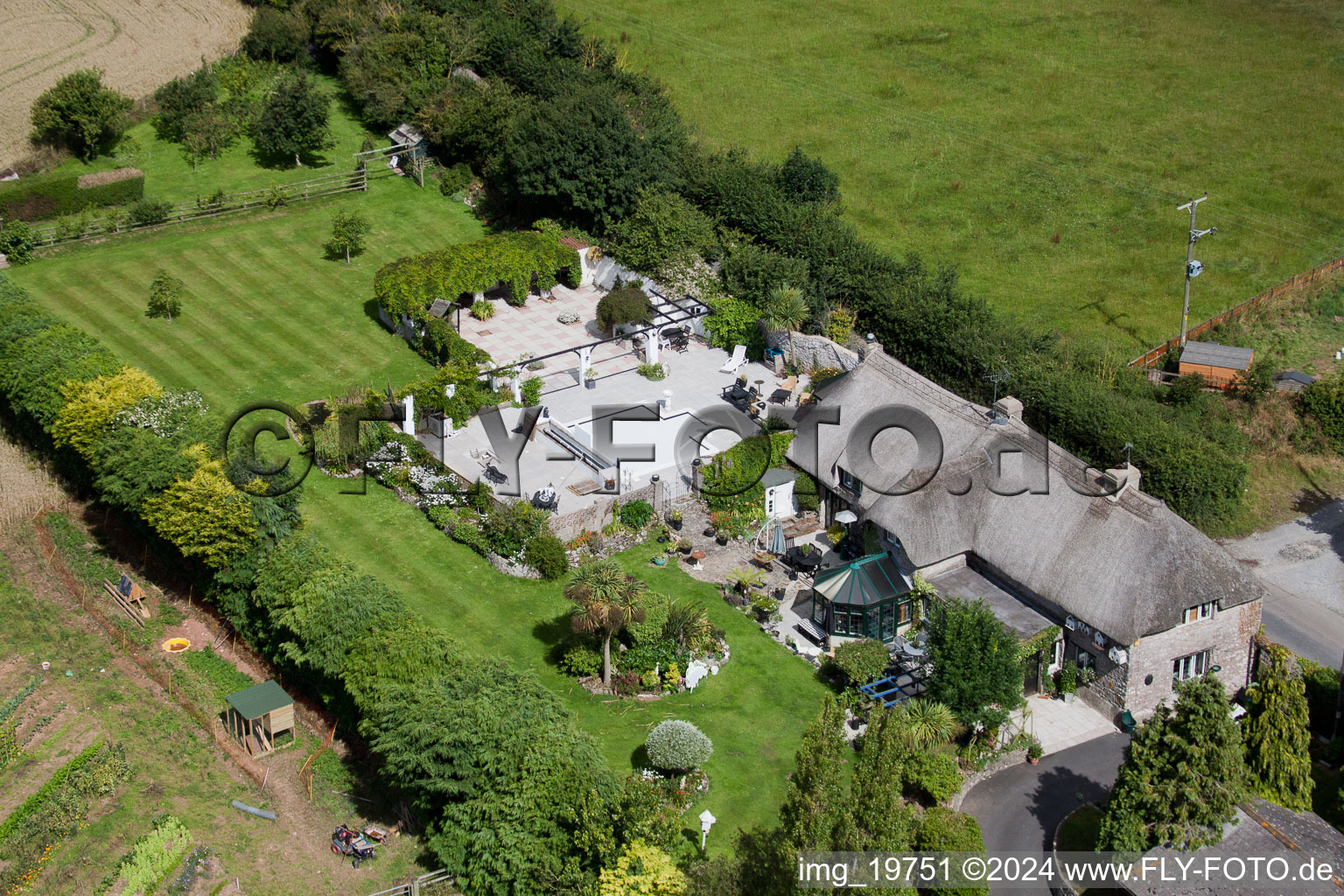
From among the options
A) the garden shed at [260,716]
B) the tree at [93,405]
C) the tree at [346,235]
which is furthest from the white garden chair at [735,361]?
the garden shed at [260,716]

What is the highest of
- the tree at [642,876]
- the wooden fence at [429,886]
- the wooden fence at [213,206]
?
the wooden fence at [213,206]

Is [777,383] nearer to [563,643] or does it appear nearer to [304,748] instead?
[563,643]

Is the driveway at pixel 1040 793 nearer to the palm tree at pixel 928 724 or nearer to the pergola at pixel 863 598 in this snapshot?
the palm tree at pixel 928 724

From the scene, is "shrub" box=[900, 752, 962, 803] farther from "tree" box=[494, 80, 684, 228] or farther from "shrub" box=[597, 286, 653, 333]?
"tree" box=[494, 80, 684, 228]

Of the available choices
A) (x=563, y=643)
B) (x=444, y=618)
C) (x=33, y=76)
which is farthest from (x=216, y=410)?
(x=33, y=76)

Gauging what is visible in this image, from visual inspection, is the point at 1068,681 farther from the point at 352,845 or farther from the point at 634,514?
the point at 352,845

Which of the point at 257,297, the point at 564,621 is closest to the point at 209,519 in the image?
the point at 564,621

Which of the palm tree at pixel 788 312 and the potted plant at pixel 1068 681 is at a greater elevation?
the palm tree at pixel 788 312
